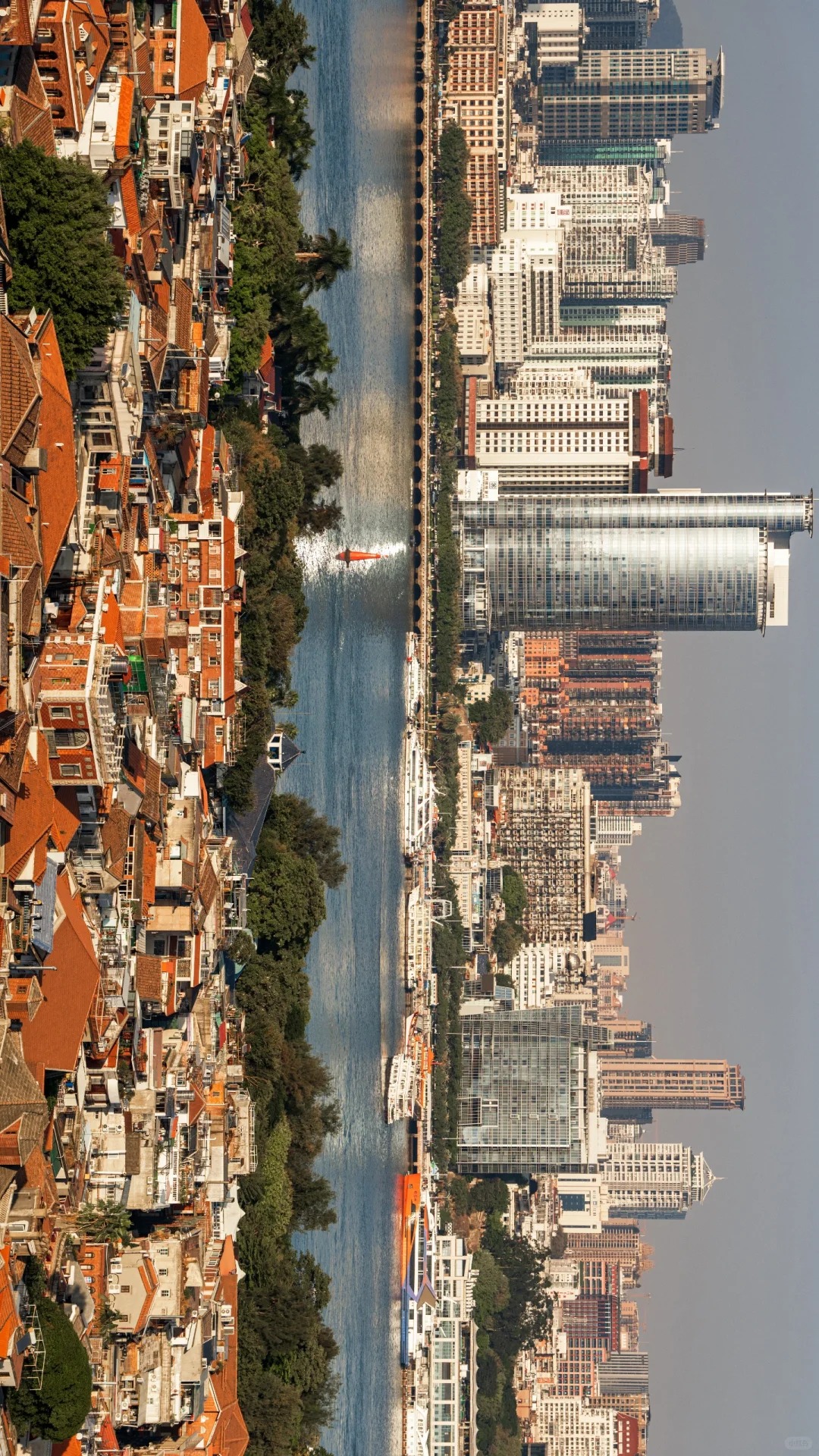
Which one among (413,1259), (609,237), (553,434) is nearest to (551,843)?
(553,434)

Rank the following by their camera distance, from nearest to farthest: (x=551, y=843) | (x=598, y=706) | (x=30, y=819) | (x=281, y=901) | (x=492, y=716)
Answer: (x=30, y=819)
(x=281, y=901)
(x=492, y=716)
(x=551, y=843)
(x=598, y=706)

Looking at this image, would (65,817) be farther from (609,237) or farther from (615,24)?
(615,24)

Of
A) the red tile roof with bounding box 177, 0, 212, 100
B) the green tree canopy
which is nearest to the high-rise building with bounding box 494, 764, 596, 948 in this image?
the green tree canopy

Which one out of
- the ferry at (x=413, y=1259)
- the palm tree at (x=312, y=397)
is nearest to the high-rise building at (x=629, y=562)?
the ferry at (x=413, y=1259)

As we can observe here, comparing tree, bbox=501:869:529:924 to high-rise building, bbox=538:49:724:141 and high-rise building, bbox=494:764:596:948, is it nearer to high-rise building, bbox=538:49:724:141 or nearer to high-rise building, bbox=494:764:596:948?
high-rise building, bbox=494:764:596:948

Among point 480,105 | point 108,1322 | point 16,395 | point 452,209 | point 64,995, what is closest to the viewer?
point 16,395

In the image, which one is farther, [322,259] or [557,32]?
[557,32]

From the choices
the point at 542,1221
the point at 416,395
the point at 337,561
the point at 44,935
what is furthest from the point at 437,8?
the point at 44,935

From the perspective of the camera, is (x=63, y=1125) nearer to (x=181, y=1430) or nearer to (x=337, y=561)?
(x=181, y=1430)
